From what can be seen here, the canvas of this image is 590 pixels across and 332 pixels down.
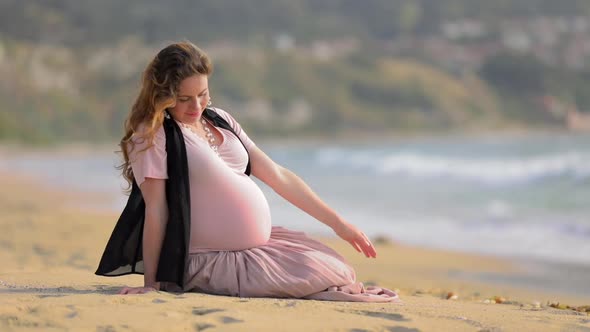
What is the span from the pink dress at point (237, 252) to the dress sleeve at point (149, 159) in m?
0.11

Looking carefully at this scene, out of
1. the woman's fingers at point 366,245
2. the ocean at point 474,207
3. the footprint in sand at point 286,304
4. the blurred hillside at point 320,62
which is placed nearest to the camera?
the footprint in sand at point 286,304

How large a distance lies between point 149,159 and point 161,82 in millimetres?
300

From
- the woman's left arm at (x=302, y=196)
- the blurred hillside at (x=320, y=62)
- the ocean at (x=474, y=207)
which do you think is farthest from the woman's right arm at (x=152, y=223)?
the blurred hillside at (x=320, y=62)

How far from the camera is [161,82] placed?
145 inches

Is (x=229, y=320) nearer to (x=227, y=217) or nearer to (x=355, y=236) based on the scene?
(x=227, y=217)

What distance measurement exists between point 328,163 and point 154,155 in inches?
1135

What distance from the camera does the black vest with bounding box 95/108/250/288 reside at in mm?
3719

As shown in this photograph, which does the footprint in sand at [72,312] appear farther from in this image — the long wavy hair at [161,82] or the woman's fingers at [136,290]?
the long wavy hair at [161,82]

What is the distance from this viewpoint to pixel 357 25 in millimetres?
105938

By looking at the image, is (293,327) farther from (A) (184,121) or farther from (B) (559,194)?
(B) (559,194)

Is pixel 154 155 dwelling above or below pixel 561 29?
below

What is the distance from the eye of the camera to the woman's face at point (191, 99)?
145 inches

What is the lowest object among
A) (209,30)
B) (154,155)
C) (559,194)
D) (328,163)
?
(154,155)

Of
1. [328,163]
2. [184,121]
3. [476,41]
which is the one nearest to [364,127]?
[476,41]
